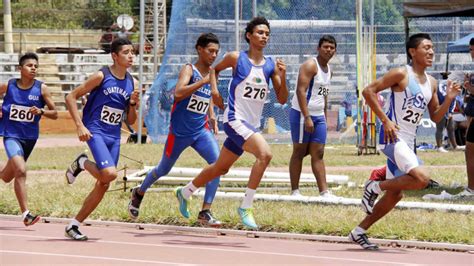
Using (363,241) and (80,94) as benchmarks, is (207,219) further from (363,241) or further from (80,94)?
(363,241)

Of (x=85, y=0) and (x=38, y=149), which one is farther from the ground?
(x=85, y=0)

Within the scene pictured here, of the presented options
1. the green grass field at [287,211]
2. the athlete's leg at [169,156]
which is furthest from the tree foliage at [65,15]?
the athlete's leg at [169,156]

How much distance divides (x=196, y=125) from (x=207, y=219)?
105 centimetres

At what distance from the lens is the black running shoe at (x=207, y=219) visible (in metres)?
12.3

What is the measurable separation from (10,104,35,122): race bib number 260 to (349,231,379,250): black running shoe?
13.8 feet

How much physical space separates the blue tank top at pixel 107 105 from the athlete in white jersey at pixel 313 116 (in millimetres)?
2968

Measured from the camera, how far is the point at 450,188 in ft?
52.1

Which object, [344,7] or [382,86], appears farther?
[344,7]

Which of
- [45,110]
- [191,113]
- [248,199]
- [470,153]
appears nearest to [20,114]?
[45,110]

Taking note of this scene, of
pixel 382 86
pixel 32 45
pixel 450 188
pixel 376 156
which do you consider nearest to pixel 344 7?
pixel 376 156

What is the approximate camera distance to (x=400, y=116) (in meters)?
10.7

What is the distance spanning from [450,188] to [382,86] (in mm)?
5598

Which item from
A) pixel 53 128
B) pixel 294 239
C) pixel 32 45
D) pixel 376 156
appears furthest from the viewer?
pixel 32 45

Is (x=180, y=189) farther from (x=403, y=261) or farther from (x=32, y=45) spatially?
(x=32, y=45)
